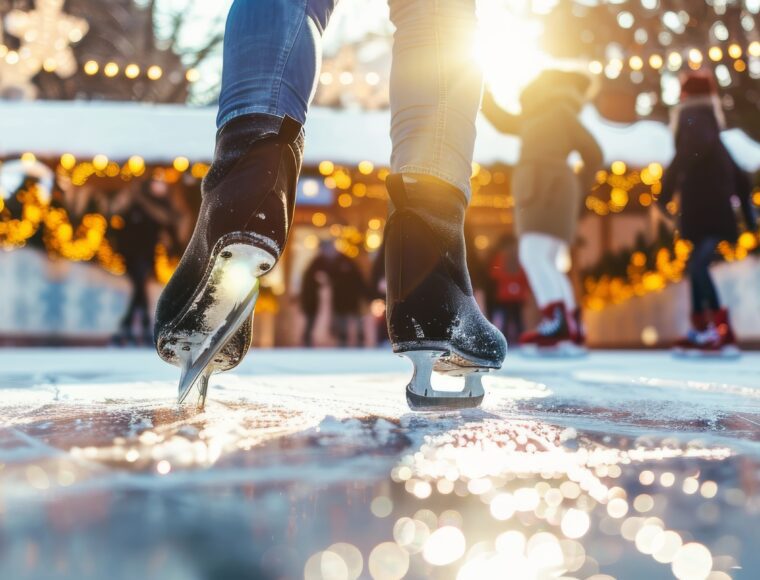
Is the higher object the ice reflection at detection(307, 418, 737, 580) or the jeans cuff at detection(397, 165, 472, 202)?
the jeans cuff at detection(397, 165, 472, 202)

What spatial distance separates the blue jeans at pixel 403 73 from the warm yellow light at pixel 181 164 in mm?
6654

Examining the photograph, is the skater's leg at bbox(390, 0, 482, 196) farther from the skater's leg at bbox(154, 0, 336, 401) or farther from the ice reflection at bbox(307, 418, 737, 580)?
the ice reflection at bbox(307, 418, 737, 580)

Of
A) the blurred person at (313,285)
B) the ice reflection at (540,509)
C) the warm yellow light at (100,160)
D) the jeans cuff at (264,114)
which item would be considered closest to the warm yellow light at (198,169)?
the warm yellow light at (100,160)

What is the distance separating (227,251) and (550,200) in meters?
3.44

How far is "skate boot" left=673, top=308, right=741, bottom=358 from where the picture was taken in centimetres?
379

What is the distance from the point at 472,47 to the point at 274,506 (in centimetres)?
98

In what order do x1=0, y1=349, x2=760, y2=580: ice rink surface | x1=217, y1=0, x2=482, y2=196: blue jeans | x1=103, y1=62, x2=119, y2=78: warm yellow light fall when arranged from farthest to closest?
x1=103, y1=62, x2=119, y2=78: warm yellow light
x1=217, y1=0, x2=482, y2=196: blue jeans
x1=0, y1=349, x2=760, y2=580: ice rink surface

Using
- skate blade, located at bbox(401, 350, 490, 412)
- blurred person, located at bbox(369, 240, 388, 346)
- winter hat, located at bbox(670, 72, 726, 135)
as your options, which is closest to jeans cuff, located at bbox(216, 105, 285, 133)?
skate blade, located at bbox(401, 350, 490, 412)

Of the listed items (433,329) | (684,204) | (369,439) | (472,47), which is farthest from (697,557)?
(684,204)

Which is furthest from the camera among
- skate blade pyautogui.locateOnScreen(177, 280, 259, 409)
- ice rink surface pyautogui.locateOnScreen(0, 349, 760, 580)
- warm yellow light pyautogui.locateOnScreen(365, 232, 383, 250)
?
warm yellow light pyautogui.locateOnScreen(365, 232, 383, 250)

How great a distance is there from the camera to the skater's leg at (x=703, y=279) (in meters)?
4.05

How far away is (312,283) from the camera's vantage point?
843 cm

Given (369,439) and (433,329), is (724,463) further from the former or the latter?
(433,329)

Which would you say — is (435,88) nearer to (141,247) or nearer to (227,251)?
(227,251)
